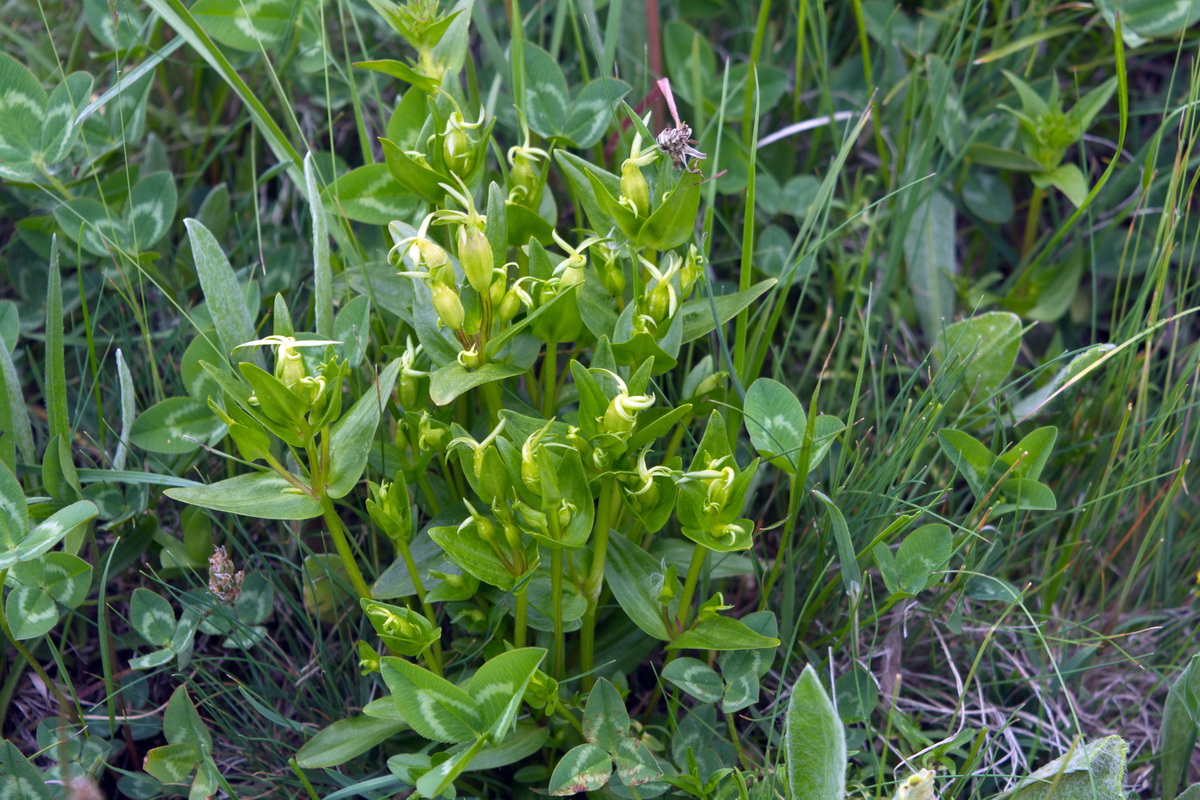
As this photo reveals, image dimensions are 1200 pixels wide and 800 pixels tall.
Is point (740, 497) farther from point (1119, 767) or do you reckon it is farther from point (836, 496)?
point (1119, 767)

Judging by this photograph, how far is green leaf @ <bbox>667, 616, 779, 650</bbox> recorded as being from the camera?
1.11m

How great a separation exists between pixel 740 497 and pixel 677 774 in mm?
356

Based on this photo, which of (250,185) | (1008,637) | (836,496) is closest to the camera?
(836,496)

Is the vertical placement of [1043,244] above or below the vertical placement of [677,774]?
above

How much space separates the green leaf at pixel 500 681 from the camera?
0.98 m

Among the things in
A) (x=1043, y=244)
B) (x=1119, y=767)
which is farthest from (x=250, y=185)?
(x=1119, y=767)

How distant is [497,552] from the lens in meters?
1.08

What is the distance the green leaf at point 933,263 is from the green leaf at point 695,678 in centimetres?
88

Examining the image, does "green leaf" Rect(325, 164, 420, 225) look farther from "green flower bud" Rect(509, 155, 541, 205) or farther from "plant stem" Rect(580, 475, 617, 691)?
"plant stem" Rect(580, 475, 617, 691)

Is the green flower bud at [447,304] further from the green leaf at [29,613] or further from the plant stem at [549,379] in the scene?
the green leaf at [29,613]

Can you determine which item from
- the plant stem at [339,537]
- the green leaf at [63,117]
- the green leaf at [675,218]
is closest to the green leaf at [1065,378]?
the green leaf at [675,218]

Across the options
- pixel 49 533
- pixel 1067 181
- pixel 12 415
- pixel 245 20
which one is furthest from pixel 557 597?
pixel 1067 181

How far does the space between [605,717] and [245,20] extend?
127 cm

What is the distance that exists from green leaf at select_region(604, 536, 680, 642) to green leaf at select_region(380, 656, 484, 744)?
24 cm
